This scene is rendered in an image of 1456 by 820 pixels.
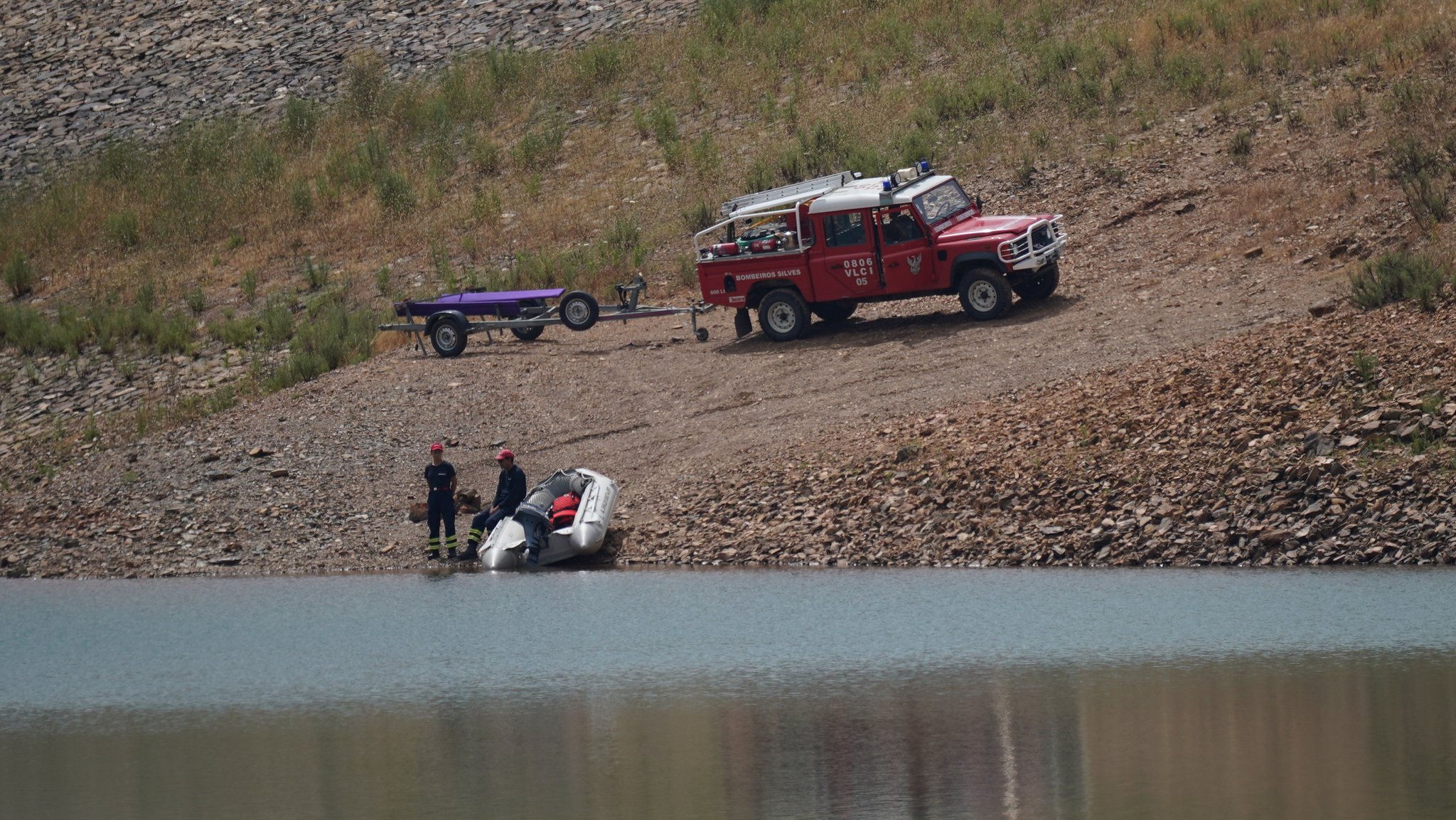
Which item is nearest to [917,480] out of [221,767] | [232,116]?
[221,767]

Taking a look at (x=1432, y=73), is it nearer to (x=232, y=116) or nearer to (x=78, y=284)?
(x=78, y=284)

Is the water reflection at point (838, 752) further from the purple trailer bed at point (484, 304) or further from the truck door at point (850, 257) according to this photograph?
the purple trailer bed at point (484, 304)

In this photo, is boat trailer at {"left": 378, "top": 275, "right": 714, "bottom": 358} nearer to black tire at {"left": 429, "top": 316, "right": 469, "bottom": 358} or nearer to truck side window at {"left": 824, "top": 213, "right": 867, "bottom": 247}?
black tire at {"left": 429, "top": 316, "right": 469, "bottom": 358}

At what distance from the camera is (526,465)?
21812 mm

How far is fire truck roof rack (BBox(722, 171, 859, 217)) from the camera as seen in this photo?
25562 mm

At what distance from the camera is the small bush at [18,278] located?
39.7 metres

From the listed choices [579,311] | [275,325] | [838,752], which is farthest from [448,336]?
[838,752]

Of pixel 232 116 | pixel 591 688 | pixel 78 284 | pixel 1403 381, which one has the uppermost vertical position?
pixel 232 116

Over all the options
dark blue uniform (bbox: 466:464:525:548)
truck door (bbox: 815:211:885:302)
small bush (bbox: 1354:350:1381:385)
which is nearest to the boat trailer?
truck door (bbox: 815:211:885:302)

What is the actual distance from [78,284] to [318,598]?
2381cm

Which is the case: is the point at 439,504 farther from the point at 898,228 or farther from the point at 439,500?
the point at 898,228

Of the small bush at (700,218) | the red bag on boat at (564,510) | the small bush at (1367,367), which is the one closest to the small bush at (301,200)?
the small bush at (700,218)

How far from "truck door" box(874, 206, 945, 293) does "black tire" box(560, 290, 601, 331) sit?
5.23 meters

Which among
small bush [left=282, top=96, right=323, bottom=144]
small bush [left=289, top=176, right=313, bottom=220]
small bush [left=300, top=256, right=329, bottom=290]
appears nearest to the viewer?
small bush [left=300, top=256, right=329, bottom=290]
